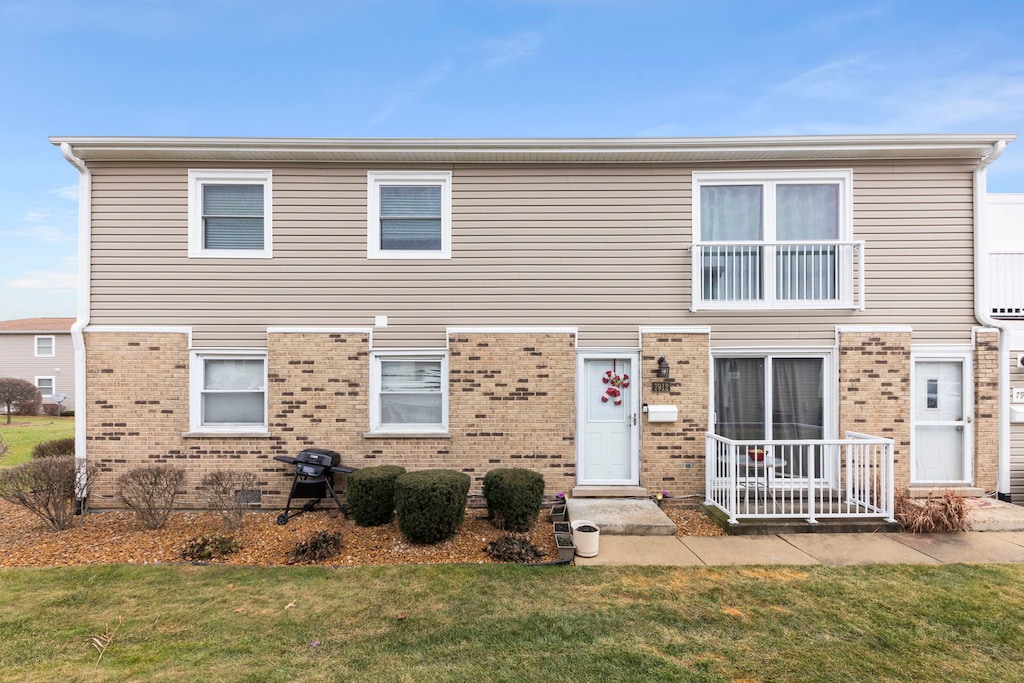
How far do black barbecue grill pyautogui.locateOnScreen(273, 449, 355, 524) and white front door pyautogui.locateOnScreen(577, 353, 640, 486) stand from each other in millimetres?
3500

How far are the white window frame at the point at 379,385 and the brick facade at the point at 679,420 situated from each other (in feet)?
9.87

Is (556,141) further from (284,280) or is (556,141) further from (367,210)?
(284,280)

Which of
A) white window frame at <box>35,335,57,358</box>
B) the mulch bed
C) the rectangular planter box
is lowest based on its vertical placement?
the mulch bed

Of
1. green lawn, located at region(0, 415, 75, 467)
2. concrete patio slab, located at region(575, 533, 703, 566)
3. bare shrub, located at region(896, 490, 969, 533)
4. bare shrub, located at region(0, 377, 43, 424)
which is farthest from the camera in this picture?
bare shrub, located at region(0, 377, 43, 424)

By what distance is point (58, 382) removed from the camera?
22859mm

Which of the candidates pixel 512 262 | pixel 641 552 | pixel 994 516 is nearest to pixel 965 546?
pixel 994 516

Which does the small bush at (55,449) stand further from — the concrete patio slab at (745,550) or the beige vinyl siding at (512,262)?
the concrete patio slab at (745,550)

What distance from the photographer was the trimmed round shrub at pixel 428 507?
5.44m

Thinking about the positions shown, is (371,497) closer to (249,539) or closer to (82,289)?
(249,539)

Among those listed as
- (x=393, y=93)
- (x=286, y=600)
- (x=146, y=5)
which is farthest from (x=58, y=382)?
(x=286, y=600)

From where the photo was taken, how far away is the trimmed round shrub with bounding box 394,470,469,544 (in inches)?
214

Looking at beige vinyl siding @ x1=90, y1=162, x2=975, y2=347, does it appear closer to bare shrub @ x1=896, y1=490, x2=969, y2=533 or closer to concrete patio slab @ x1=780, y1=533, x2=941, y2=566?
bare shrub @ x1=896, y1=490, x2=969, y2=533

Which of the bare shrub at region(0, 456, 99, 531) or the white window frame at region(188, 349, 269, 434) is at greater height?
the white window frame at region(188, 349, 269, 434)

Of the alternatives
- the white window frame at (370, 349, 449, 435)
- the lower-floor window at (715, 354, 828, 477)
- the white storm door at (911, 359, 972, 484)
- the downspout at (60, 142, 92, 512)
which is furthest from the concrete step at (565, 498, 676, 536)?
the downspout at (60, 142, 92, 512)
